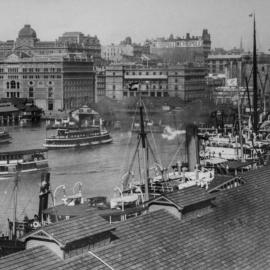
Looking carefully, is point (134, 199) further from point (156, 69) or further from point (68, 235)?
point (156, 69)

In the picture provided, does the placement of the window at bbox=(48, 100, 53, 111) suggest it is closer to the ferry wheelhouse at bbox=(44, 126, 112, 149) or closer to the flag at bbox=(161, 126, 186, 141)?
the flag at bbox=(161, 126, 186, 141)

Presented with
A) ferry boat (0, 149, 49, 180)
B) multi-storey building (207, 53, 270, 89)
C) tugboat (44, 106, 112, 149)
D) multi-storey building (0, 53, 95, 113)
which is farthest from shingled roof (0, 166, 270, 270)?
multi-storey building (207, 53, 270, 89)

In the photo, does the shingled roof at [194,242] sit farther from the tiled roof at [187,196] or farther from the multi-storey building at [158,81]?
the multi-storey building at [158,81]

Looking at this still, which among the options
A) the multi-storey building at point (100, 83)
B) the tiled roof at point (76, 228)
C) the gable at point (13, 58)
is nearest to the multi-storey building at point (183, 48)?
the multi-storey building at point (100, 83)

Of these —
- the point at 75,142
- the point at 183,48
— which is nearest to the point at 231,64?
the point at 183,48

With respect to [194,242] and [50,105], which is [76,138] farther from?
[194,242]

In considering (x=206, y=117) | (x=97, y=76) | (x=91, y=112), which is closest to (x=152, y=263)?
(x=206, y=117)
